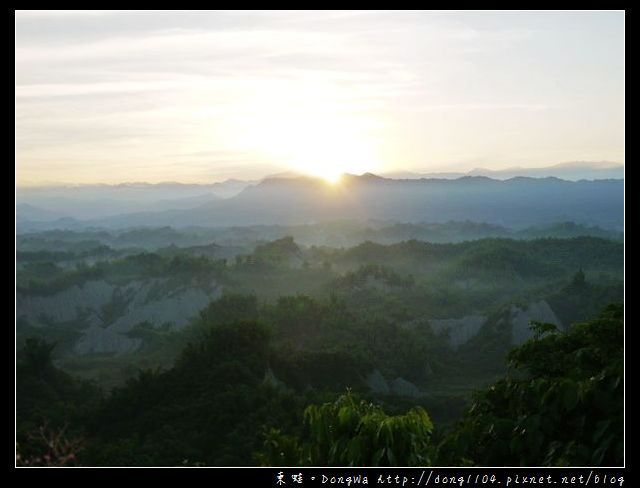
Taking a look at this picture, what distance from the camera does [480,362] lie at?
35.2 metres

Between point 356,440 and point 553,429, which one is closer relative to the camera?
point 356,440

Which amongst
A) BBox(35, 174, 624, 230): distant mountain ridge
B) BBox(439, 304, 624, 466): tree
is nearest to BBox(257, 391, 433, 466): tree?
BBox(439, 304, 624, 466): tree

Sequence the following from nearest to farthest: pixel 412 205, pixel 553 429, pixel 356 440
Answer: pixel 356 440
pixel 553 429
pixel 412 205

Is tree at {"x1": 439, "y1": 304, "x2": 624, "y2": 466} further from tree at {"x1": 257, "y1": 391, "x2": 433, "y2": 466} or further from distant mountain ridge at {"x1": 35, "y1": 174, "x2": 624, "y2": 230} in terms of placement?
distant mountain ridge at {"x1": 35, "y1": 174, "x2": 624, "y2": 230}

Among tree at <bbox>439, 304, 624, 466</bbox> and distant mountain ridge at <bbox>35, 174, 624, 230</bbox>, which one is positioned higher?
distant mountain ridge at <bbox>35, 174, 624, 230</bbox>

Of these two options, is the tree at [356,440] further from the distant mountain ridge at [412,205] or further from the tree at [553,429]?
the distant mountain ridge at [412,205]

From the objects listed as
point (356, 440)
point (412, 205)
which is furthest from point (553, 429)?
point (412, 205)

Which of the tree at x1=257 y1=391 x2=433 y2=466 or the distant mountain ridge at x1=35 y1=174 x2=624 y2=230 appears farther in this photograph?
the distant mountain ridge at x1=35 y1=174 x2=624 y2=230

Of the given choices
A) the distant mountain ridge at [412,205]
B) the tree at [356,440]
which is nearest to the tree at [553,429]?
the tree at [356,440]

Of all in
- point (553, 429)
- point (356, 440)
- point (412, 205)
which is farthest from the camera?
point (412, 205)

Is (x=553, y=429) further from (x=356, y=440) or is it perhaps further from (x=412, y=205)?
(x=412, y=205)

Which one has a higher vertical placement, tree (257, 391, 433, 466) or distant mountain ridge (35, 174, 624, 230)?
distant mountain ridge (35, 174, 624, 230)
